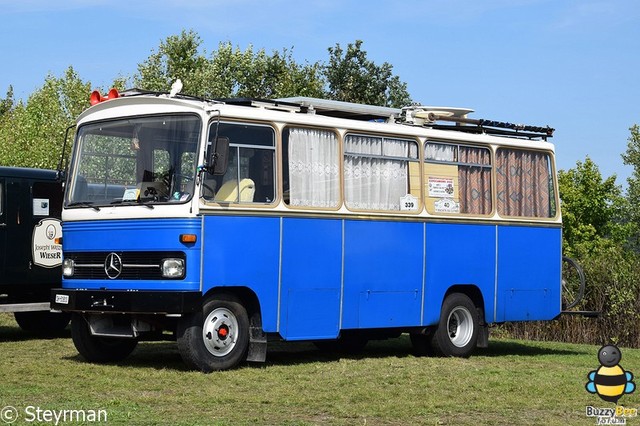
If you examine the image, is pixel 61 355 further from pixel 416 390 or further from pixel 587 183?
pixel 587 183

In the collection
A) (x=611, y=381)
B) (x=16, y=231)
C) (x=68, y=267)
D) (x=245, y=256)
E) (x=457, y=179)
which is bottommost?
(x=611, y=381)

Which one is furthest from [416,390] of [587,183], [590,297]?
[587,183]

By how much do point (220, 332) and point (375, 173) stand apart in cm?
320

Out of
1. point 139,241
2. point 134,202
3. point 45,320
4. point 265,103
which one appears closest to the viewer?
point 139,241

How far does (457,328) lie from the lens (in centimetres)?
1672

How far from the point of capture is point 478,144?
17.0m

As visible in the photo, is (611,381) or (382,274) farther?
(382,274)

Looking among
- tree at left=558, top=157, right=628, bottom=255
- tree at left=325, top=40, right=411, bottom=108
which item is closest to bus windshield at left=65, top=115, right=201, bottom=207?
tree at left=325, top=40, right=411, bottom=108

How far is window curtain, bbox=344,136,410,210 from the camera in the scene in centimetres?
1531

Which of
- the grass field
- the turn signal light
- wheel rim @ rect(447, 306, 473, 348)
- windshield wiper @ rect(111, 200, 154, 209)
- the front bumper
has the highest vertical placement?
windshield wiper @ rect(111, 200, 154, 209)

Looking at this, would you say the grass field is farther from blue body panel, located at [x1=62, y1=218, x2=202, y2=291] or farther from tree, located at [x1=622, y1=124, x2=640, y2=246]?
tree, located at [x1=622, y1=124, x2=640, y2=246]

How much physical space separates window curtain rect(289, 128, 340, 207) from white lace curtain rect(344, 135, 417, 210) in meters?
0.25

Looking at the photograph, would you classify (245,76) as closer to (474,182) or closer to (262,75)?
(262,75)

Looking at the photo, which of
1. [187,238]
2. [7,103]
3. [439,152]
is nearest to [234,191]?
[187,238]
